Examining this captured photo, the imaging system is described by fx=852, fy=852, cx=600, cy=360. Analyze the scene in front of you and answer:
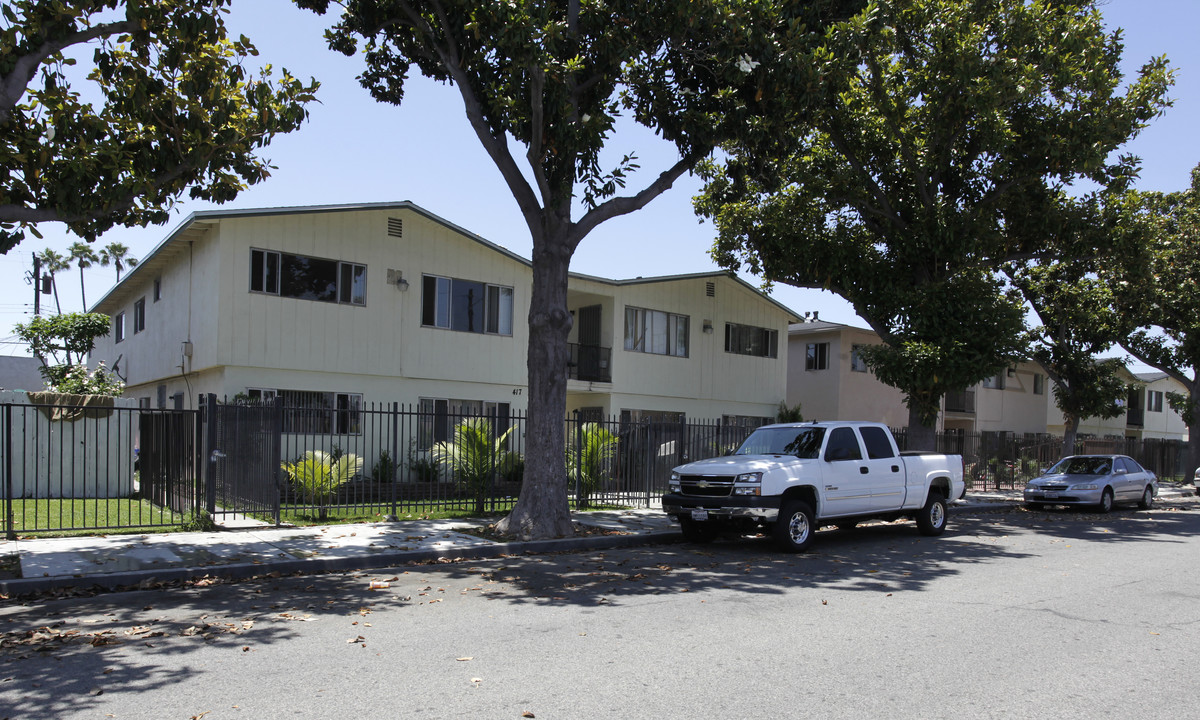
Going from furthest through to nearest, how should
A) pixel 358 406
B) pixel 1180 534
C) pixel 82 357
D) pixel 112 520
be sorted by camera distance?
pixel 82 357 < pixel 358 406 < pixel 1180 534 < pixel 112 520

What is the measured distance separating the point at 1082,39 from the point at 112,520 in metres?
19.6

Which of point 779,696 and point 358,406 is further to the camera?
point 358,406

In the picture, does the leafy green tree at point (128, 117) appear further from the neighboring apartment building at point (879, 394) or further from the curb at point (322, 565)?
the neighboring apartment building at point (879, 394)

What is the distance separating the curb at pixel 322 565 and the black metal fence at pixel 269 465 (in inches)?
91.4

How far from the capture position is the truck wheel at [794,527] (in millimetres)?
11492

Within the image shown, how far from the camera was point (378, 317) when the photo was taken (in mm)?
19859

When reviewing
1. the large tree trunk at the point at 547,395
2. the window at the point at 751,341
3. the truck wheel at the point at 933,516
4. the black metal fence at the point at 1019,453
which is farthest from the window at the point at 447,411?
the black metal fence at the point at 1019,453

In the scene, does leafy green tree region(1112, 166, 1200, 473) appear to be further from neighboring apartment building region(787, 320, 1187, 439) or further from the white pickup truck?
the white pickup truck

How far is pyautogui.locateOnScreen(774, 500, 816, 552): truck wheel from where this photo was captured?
11492 millimetres

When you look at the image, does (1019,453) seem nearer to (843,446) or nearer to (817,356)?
(817,356)

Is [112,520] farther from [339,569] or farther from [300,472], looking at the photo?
[339,569]

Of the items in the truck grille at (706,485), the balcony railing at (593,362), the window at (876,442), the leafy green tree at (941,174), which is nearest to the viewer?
the truck grille at (706,485)

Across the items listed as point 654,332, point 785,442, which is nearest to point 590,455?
point 785,442

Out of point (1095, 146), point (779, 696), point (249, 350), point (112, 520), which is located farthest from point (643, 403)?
point (779, 696)
